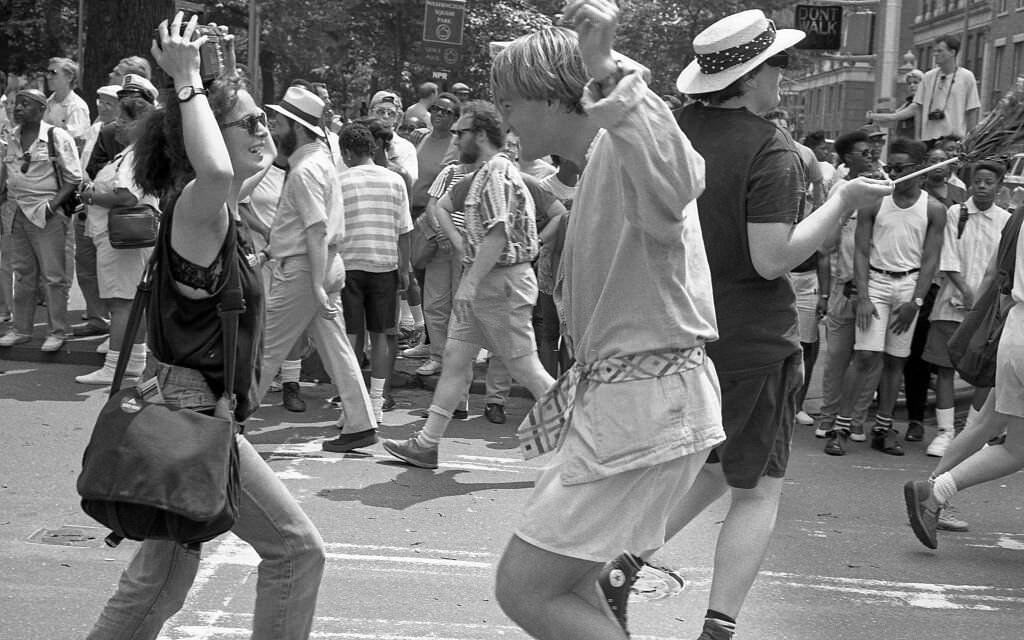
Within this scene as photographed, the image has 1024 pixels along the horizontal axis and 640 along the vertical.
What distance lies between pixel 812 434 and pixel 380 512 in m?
3.99

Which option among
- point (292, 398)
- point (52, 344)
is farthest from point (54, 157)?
point (292, 398)

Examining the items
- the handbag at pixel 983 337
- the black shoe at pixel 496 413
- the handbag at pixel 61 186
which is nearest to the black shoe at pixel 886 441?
the handbag at pixel 983 337

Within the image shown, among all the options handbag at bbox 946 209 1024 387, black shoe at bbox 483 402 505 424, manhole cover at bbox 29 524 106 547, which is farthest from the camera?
black shoe at bbox 483 402 505 424

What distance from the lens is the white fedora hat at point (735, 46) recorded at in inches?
168

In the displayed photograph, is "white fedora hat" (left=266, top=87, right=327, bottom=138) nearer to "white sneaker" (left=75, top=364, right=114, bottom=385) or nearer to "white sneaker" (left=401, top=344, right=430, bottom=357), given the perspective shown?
"white sneaker" (left=75, top=364, right=114, bottom=385)

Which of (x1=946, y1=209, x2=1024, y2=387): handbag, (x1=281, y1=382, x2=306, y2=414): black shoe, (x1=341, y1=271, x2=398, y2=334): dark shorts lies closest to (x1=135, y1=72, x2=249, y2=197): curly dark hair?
(x1=946, y1=209, x2=1024, y2=387): handbag

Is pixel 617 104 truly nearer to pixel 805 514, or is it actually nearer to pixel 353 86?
pixel 805 514

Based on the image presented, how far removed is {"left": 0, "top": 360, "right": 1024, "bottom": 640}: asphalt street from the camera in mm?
5055

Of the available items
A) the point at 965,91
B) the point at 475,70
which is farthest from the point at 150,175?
the point at 475,70

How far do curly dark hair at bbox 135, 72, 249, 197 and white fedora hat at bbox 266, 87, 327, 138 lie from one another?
4.38 metres

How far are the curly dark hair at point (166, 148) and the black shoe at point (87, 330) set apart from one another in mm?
8262

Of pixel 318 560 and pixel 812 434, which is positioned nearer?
pixel 318 560

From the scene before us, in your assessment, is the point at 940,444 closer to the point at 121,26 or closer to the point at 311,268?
the point at 311,268

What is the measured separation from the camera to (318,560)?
3783 mm
